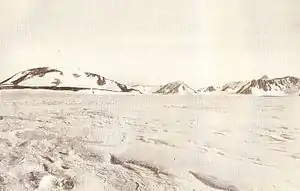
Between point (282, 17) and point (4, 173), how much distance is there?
0.81 m

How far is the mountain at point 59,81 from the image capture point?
1.13 metres

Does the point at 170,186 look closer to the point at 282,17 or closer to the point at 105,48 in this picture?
the point at 105,48

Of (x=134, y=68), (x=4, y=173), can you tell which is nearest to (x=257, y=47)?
(x=134, y=68)

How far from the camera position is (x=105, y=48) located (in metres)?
1.17

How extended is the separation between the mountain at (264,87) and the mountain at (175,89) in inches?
1.4

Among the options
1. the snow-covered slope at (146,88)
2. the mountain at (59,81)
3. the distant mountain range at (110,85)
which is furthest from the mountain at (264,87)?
the mountain at (59,81)

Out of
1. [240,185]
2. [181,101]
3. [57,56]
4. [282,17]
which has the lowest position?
[240,185]

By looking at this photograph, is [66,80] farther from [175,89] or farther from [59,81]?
[175,89]

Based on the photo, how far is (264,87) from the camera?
47.3 inches

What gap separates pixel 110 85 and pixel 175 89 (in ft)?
0.54

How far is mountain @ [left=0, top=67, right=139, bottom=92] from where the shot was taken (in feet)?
3.71

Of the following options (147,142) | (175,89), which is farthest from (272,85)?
(147,142)

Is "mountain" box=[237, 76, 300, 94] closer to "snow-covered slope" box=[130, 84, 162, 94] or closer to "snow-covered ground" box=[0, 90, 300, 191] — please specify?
"snow-covered ground" box=[0, 90, 300, 191]

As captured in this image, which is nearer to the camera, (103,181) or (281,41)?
(103,181)
